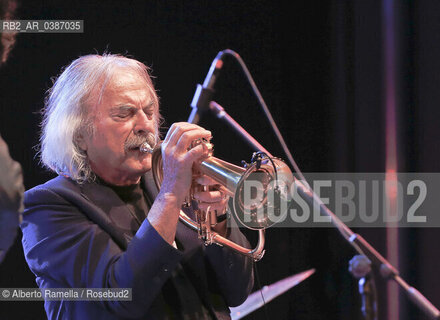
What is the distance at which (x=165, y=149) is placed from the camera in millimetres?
1744

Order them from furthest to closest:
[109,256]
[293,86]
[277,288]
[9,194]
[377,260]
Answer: [293,86] < [277,288] < [377,260] < [109,256] < [9,194]

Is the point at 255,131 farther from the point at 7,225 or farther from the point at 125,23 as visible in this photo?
the point at 7,225

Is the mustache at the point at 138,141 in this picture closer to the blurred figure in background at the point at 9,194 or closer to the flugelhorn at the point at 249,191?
the flugelhorn at the point at 249,191

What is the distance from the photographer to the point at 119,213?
6.14ft

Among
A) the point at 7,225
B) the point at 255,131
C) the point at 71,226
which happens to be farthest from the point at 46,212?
the point at 255,131

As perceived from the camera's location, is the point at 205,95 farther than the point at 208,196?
Yes

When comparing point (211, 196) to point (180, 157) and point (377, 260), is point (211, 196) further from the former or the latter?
point (377, 260)

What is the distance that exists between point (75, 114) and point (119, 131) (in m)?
0.20

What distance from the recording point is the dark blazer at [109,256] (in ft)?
5.31

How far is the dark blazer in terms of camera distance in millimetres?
1619

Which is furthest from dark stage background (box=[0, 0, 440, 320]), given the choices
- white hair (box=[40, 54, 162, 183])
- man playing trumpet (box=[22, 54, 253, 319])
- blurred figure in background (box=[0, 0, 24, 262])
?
blurred figure in background (box=[0, 0, 24, 262])

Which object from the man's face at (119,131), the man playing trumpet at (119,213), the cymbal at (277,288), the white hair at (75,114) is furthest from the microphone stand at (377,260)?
the cymbal at (277,288)

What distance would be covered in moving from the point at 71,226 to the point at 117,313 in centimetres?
33

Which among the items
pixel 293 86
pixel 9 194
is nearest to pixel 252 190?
pixel 9 194
